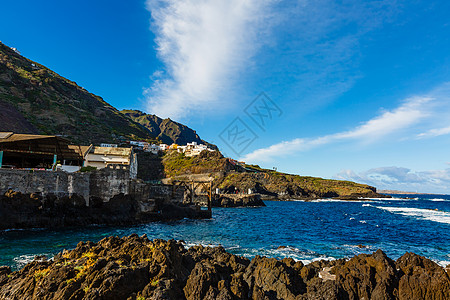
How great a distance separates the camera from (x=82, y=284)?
8.54m

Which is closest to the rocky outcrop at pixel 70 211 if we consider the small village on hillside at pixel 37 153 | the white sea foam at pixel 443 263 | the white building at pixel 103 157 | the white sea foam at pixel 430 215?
the small village on hillside at pixel 37 153

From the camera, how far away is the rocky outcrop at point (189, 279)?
328 inches

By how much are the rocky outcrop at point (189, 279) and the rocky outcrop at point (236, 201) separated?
69.2 m

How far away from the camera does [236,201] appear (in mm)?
85125

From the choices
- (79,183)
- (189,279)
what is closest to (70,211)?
(79,183)

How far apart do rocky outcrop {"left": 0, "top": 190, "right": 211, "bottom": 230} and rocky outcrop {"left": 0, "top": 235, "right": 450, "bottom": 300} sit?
18.1 m

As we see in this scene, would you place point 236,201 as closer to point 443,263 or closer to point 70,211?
point 70,211

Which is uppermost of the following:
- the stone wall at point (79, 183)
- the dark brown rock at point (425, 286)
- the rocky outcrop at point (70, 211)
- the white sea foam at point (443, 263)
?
the stone wall at point (79, 183)

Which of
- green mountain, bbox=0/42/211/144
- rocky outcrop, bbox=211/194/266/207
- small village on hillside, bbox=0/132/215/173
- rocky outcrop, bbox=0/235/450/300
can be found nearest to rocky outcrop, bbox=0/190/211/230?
small village on hillside, bbox=0/132/215/173

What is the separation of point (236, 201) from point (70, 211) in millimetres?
61520

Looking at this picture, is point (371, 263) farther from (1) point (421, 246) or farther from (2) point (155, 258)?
(1) point (421, 246)

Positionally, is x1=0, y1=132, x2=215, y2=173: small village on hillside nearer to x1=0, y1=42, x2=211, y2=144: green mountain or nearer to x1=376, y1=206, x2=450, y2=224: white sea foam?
x1=0, y1=42, x2=211, y2=144: green mountain

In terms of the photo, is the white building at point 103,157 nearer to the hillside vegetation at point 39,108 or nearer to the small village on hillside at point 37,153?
the small village on hillside at point 37,153

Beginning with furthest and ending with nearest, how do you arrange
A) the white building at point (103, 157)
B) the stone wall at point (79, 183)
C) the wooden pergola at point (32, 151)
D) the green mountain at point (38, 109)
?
the green mountain at point (38, 109) → the white building at point (103, 157) → the wooden pergola at point (32, 151) → the stone wall at point (79, 183)
